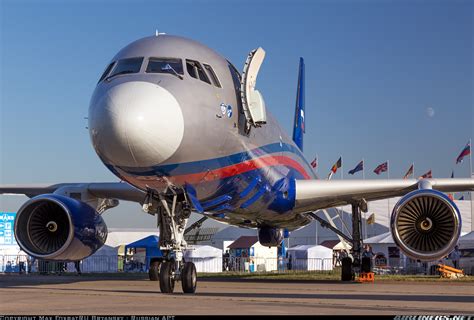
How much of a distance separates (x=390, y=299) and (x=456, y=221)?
577 cm

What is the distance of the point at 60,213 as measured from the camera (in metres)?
20.1

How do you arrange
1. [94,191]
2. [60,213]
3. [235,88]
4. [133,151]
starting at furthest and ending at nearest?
[94,191] → [60,213] → [235,88] → [133,151]

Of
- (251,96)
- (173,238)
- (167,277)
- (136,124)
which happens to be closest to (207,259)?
(251,96)

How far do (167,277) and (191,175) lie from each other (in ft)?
7.03

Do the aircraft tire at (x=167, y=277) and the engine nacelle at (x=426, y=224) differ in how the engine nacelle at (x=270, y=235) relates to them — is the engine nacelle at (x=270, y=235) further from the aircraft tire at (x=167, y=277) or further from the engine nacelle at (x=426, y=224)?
the aircraft tire at (x=167, y=277)

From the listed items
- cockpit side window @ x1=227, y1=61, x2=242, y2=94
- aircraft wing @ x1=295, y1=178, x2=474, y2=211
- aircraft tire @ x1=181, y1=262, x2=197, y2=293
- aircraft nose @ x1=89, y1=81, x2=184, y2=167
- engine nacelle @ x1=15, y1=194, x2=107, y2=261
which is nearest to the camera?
aircraft nose @ x1=89, y1=81, x2=184, y2=167

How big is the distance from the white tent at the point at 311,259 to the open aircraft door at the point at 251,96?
30.6 m

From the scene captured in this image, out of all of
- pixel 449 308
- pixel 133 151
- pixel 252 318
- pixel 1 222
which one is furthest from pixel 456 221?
pixel 1 222

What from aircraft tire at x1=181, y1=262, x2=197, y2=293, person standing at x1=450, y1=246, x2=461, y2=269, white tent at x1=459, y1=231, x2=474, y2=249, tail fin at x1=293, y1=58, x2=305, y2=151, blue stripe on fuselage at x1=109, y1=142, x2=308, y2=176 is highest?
tail fin at x1=293, y1=58, x2=305, y2=151

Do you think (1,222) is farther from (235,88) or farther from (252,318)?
(252,318)

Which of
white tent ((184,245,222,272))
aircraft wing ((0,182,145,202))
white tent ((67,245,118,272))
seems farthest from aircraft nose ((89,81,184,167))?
white tent ((184,245,222,272))

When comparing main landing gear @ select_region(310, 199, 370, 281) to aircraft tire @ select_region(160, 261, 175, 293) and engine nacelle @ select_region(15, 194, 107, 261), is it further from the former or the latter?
aircraft tire @ select_region(160, 261, 175, 293)

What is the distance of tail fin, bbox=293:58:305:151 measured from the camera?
32469 mm

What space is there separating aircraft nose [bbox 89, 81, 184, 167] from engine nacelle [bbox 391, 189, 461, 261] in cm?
764
